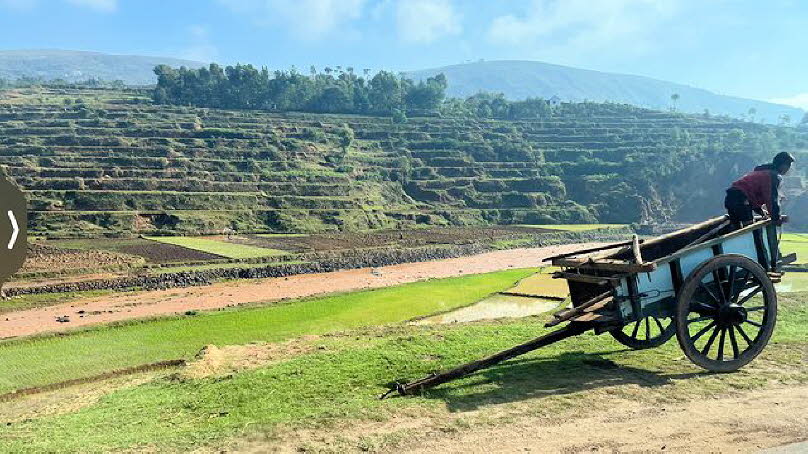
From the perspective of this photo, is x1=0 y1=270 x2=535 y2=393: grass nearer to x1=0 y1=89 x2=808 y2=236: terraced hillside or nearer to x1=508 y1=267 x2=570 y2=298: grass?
x1=508 y1=267 x2=570 y2=298: grass

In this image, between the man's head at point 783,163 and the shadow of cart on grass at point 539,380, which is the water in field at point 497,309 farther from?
the man's head at point 783,163

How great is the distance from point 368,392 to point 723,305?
4628mm

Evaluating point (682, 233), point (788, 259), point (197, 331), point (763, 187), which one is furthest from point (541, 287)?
point (763, 187)

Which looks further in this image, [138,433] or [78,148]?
[78,148]

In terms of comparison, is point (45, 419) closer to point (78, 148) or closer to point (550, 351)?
point (550, 351)

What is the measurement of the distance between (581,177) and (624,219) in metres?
9.69

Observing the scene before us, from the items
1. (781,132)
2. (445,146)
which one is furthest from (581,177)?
(781,132)

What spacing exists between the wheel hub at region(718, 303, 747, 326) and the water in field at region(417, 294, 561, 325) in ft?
37.8

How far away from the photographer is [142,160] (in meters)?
59.4

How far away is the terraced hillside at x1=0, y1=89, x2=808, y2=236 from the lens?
51281 mm

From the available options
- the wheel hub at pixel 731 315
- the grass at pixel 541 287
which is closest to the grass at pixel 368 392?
the wheel hub at pixel 731 315

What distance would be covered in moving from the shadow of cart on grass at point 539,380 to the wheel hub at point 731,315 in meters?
0.70

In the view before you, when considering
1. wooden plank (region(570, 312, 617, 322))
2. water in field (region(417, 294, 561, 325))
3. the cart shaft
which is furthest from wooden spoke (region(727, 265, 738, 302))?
water in field (region(417, 294, 561, 325))

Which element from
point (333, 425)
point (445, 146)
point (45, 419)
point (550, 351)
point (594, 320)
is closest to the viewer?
point (333, 425)
